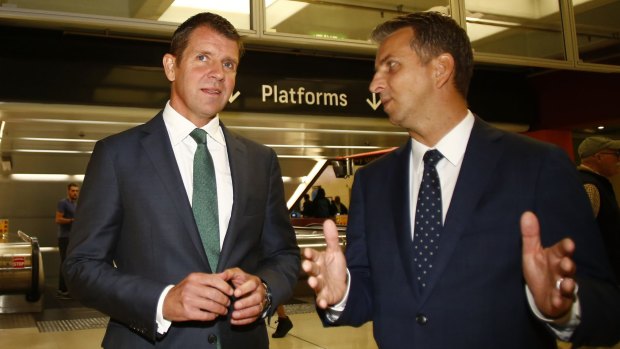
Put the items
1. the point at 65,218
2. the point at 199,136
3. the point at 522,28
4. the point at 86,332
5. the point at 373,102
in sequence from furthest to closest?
the point at 65,218 → the point at 373,102 → the point at 522,28 → the point at 86,332 → the point at 199,136

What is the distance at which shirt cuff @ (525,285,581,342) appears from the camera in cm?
133

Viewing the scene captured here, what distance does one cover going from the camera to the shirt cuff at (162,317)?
1617mm

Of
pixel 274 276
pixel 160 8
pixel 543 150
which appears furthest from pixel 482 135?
pixel 160 8

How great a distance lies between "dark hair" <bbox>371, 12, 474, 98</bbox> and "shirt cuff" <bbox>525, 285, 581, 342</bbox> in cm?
74

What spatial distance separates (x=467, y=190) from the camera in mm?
1574

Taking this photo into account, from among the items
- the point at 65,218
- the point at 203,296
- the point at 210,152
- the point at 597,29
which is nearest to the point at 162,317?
the point at 203,296

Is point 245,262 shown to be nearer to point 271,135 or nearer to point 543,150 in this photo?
point 543,150

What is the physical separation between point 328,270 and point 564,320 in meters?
0.60

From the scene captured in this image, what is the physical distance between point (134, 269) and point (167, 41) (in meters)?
4.97

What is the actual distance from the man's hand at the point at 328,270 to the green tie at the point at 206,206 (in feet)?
1.26

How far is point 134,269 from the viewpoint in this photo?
179 cm

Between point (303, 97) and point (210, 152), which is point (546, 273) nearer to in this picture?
point (210, 152)

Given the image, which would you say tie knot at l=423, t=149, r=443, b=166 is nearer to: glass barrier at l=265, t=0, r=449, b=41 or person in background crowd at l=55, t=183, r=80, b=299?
glass barrier at l=265, t=0, r=449, b=41

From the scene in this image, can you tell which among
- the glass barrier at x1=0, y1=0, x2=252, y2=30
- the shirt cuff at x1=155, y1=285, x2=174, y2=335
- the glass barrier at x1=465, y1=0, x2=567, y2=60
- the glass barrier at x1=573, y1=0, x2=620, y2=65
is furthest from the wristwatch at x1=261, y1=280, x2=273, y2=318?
the glass barrier at x1=573, y1=0, x2=620, y2=65
